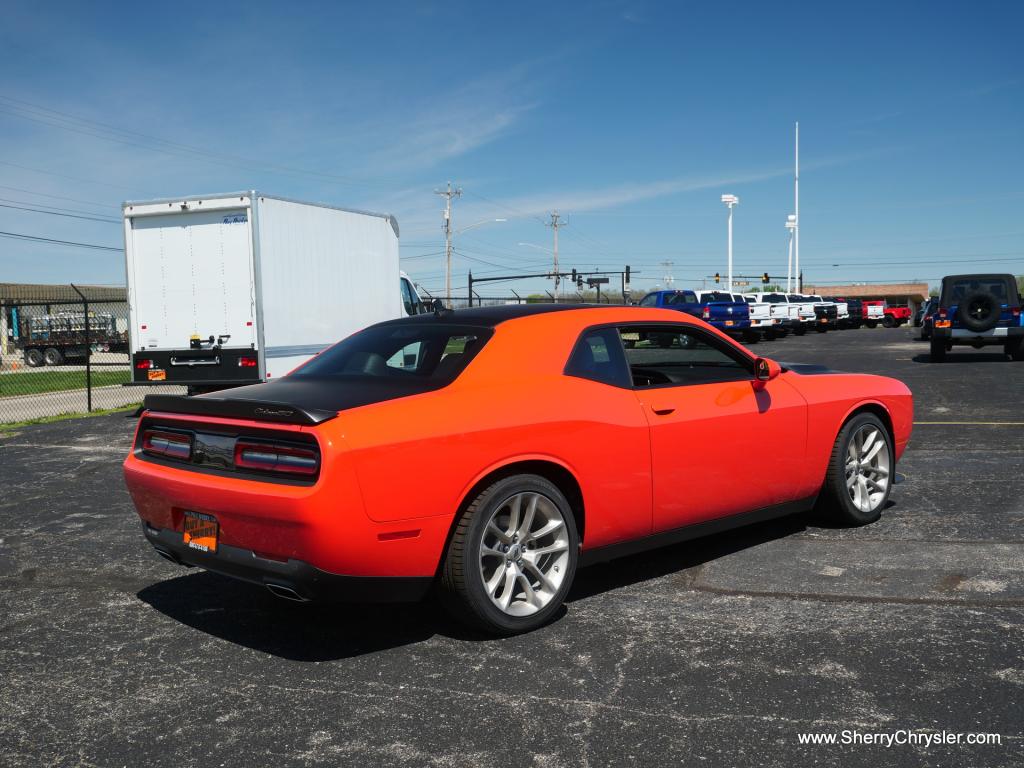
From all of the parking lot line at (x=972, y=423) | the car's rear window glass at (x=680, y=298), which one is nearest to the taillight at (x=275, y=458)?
the parking lot line at (x=972, y=423)

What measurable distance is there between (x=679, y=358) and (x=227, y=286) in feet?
32.8

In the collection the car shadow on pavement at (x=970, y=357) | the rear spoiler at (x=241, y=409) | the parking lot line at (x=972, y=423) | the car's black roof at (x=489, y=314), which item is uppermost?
the car's black roof at (x=489, y=314)

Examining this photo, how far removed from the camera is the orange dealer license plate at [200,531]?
13.7ft

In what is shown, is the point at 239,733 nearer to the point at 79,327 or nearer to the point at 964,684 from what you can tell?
the point at 964,684

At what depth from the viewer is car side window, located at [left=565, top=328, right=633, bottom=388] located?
4.81 m

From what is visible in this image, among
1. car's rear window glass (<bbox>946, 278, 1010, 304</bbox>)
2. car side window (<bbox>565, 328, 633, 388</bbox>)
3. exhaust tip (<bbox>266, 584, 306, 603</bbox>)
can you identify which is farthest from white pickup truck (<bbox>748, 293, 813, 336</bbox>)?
exhaust tip (<bbox>266, 584, 306, 603</bbox>)

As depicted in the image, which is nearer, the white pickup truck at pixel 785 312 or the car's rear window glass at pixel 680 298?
the car's rear window glass at pixel 680 298

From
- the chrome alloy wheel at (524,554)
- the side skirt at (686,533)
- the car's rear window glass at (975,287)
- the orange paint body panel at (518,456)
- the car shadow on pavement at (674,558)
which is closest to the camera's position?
the orange paint body panel at (518,456)

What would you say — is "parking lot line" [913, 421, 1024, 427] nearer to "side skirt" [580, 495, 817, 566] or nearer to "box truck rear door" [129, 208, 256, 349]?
"side skirt" [580, 495, 817, 566]

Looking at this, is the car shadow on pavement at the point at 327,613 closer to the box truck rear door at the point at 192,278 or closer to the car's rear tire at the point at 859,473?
the car's rear tire at the point at 859,473

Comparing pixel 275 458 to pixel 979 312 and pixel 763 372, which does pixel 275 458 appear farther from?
pixel 979 312

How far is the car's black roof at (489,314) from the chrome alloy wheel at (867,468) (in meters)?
2.10

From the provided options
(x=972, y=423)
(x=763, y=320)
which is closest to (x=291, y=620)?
(x=972, y=423)

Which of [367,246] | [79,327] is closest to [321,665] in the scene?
[367,246]
